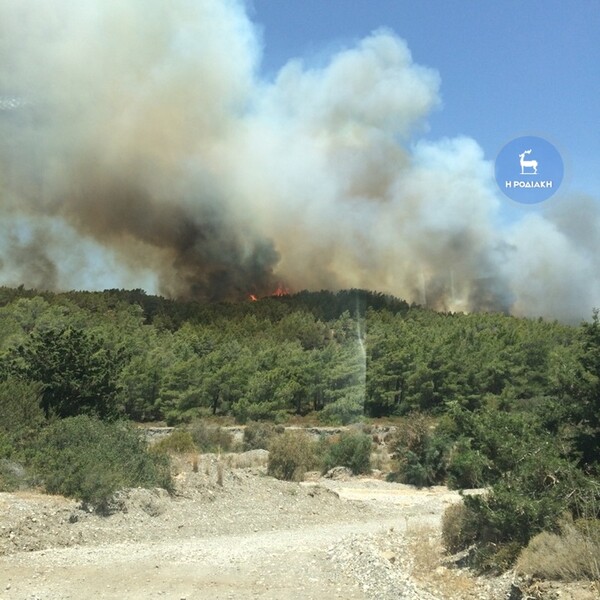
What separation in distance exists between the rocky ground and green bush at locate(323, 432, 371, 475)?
9.36m

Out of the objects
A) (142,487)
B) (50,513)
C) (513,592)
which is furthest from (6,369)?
(513,592)

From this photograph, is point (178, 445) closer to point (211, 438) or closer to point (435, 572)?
point (211, 438)

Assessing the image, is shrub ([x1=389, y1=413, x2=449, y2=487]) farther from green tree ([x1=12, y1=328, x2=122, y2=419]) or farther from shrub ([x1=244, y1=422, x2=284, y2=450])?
green tree ([x1=12, y1=328, x2=122, y2=419])

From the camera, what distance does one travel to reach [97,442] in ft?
65.1

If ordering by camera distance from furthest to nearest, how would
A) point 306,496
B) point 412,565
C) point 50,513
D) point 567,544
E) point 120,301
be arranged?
1. point 120,301
2. point 306,496
3. point 50,513
4. point 412,565
5. point 567,544

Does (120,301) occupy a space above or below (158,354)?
above

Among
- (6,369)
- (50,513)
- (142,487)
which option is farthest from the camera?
(6,369)

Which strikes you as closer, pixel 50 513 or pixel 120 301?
pixel 50 513

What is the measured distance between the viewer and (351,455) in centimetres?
3181

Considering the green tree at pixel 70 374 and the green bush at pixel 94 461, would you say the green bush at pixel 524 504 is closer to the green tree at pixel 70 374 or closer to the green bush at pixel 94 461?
the green bush at pixel 94 461

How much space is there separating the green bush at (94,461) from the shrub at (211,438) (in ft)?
52.9

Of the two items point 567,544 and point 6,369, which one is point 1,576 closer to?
point 567,544

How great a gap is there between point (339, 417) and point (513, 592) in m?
48.8

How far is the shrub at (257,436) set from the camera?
40.8 m
